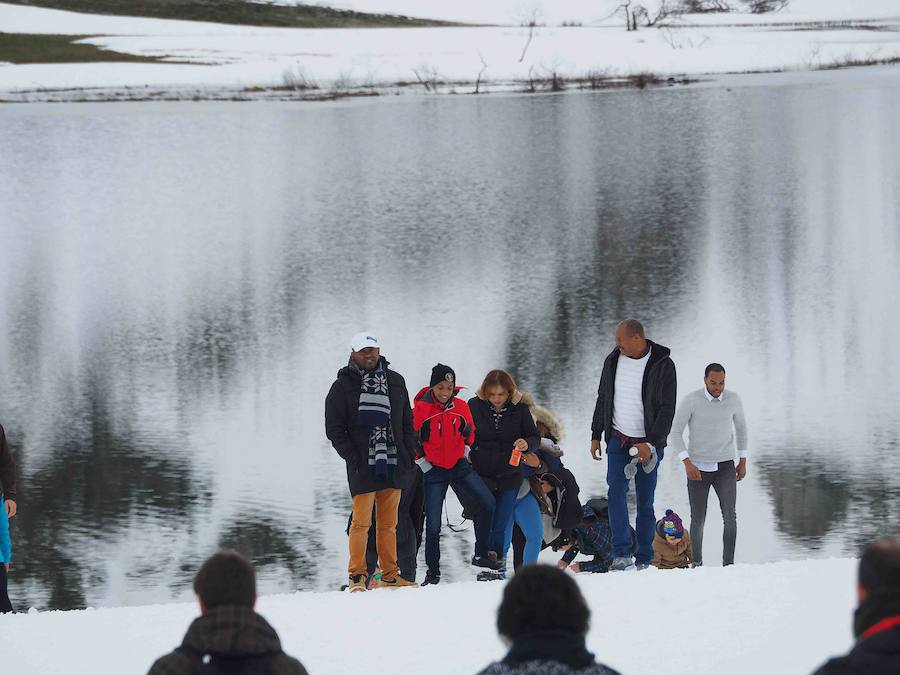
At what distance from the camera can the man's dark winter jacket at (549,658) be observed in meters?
2.51

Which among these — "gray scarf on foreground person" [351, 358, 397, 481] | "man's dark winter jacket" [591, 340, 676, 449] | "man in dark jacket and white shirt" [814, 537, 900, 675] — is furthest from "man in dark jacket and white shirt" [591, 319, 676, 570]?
"man in dark jacket and white shirt" [814, 537, 900, 675]

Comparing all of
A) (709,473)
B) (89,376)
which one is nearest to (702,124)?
(89,376)

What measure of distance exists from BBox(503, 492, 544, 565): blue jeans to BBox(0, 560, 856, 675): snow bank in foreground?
3.24 ft

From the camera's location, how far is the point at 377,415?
6012mm

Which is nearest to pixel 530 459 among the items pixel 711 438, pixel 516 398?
pixel 516 398

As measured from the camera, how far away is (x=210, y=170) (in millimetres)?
30578

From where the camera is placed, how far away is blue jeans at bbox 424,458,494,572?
651cm

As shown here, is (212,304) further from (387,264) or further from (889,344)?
(889,344)

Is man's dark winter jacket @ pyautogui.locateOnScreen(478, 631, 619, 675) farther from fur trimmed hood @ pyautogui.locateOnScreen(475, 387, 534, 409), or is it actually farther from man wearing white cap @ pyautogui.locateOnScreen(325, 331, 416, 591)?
fur trimmed hood @ pyautogui.locateOnScreen(475, 387, 534, 409)

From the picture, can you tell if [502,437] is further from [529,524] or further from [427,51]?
[427,51]

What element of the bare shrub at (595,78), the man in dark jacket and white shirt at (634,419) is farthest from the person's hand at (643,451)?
the bare shrub at (595,78)

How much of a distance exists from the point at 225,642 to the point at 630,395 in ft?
13.8

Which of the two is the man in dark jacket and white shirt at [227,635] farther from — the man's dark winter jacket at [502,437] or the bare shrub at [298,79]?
the bare shrub at [298,79]

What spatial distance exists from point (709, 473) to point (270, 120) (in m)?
33.9
